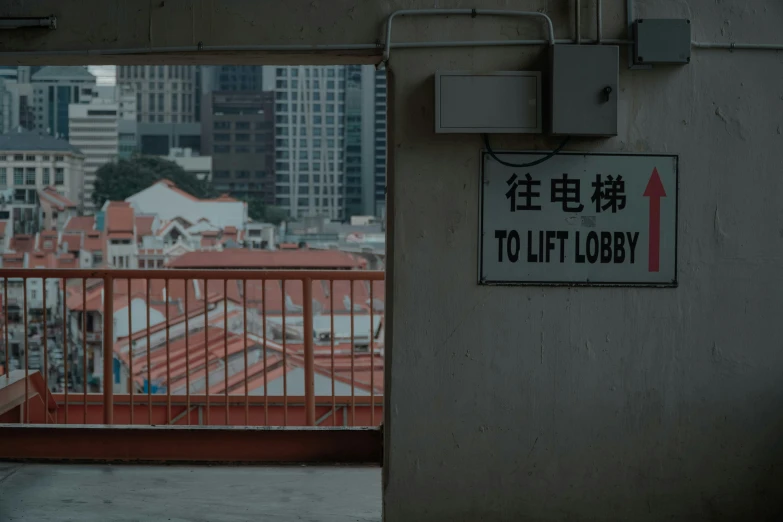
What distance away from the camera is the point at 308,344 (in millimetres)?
4426

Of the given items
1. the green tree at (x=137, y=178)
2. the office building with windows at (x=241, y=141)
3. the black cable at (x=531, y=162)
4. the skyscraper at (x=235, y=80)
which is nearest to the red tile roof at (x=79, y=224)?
the green tree at (x=137, y=178)

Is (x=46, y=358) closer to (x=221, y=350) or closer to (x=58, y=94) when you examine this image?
(x=221, y=350)

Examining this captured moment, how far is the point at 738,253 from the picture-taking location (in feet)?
9.58

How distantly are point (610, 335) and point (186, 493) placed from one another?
2.10 m

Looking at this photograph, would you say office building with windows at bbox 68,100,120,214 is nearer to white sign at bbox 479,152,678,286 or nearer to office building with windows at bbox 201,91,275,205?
office building with windows at bbox 201,91,275,205

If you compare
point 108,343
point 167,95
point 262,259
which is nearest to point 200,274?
point 108,343

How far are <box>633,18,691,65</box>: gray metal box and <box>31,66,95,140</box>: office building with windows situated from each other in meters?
7.12

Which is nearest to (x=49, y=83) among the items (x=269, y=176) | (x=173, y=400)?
(x=269, y=176)

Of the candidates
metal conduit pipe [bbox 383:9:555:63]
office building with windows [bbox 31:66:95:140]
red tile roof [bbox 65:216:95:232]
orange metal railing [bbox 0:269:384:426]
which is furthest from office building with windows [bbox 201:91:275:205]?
metal conduit pipe [bbox 383:9:555:63]

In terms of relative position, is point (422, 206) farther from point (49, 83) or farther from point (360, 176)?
point (49, 83)

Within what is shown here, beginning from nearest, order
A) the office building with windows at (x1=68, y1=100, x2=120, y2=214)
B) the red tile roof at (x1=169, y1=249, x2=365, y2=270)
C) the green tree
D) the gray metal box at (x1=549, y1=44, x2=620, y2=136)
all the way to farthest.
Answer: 1. the gray metal box at (x1=549, y1=44, x2=620, y2=136)
2. the red tile roof at (x1=169, y1=249, x2=365, y2=270)
3. the office building with windows at (x1=68, y1=100, x2=120, y2=214)
4. the green tree

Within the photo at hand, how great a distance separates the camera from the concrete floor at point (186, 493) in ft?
10.3

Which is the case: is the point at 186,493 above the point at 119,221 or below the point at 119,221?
below

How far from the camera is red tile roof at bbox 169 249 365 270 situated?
28.2 ft
